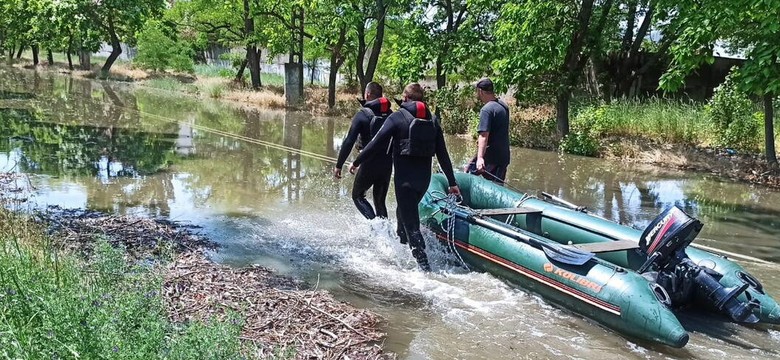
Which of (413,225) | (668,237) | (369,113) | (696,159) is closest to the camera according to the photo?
(668,237)

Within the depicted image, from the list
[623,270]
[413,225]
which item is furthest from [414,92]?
[623,270]

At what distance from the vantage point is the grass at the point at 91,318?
8.39 feet

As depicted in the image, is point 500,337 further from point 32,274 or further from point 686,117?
point 686,117

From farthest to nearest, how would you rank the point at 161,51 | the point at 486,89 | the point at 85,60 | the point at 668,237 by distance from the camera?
the point at 85,60
the point at 161,51
the point at 486,89
the point at 668,237

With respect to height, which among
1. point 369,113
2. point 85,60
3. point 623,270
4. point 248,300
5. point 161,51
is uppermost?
point 161,51

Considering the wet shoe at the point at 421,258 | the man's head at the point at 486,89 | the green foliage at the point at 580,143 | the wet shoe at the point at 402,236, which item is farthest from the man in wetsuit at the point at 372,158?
the green foliage at the point at 580,143

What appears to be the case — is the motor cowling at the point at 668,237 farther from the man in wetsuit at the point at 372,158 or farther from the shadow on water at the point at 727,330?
the man in wetsuit at the point at 372,158

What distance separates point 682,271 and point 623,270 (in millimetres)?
474

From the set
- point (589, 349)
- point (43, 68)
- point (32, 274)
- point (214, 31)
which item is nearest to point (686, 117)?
point (589, 349)

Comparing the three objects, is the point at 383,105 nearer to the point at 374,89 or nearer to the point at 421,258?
the point at 374,89

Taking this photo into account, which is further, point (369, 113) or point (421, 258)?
point (369, 113)

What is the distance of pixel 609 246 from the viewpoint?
5.19m

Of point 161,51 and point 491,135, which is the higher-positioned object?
point 161,51

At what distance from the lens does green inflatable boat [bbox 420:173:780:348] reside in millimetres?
4383
